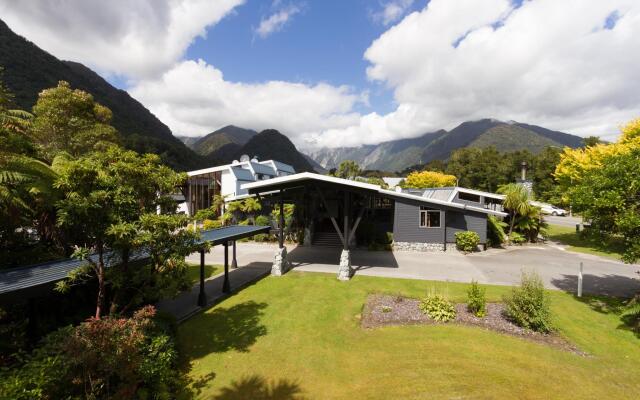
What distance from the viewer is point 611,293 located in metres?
13.0

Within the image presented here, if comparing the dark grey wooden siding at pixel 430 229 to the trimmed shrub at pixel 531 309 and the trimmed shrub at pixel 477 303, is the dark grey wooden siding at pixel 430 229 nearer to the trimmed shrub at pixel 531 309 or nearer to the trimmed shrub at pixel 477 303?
the trimmed shrub at pixel 477 303

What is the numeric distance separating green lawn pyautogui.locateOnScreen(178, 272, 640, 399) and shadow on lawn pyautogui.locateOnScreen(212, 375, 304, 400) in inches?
0.9

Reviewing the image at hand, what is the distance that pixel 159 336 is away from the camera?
7.24 meters

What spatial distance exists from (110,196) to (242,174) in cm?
2874

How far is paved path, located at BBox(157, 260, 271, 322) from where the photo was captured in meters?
11.0

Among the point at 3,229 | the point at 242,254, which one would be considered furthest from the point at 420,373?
the point at 242,254

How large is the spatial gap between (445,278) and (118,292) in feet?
47.1

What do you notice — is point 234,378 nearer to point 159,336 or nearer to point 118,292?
point 159,336

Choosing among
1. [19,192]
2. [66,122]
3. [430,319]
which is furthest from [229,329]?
[66,122]

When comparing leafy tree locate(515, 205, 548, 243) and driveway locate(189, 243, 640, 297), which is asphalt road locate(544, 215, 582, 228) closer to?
leafy tree locate(515, 205, 548, 243)

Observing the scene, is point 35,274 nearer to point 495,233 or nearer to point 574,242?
point 495,233

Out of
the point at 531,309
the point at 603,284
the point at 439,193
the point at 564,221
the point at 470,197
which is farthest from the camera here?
the point at 564,221

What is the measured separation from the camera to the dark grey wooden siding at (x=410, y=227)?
886 inches

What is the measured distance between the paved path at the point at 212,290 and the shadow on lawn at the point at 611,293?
14.9 meters
